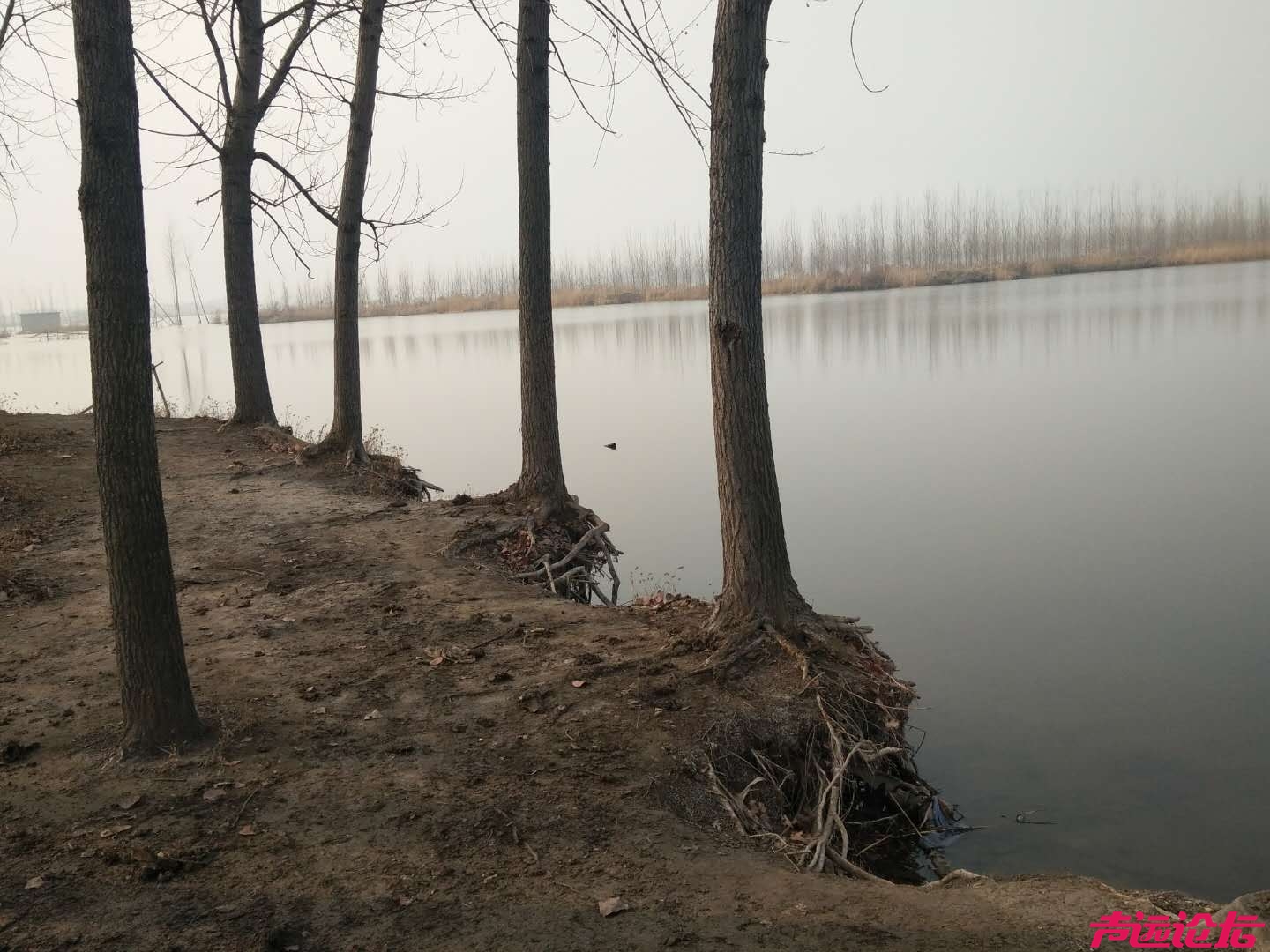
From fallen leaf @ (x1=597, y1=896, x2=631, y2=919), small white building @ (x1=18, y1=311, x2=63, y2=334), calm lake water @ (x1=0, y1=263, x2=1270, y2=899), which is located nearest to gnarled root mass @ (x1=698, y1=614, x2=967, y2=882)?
calm lake water @ (x1=0, y1=263, x2=1270, y2=899)

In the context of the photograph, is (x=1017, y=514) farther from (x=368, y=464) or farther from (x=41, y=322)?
(x=41, y=322)

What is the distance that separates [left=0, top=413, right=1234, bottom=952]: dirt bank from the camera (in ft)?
10.2

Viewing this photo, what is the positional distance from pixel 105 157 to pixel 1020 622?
6.41 metres

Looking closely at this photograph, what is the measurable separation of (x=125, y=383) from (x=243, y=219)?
31.4 ft

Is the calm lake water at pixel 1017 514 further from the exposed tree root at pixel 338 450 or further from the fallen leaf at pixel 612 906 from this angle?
the exposed tree root at pixel 338 450

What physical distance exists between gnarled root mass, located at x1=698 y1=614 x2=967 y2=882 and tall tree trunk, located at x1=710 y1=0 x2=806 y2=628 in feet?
0.94

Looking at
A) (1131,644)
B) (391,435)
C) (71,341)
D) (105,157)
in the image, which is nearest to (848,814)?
(1131,644)

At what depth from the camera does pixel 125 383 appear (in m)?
3.88

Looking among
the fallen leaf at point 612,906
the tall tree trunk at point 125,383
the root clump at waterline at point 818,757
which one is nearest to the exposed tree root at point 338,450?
the root clump at waterline at point 818,757

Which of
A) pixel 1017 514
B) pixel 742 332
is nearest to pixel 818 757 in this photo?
pixel 742 332

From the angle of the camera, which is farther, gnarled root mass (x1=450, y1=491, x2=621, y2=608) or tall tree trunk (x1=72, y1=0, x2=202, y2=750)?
gnarled root mass (x1=450, y1=491, x2=621, y2=608)

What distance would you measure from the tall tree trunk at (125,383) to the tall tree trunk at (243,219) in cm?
882

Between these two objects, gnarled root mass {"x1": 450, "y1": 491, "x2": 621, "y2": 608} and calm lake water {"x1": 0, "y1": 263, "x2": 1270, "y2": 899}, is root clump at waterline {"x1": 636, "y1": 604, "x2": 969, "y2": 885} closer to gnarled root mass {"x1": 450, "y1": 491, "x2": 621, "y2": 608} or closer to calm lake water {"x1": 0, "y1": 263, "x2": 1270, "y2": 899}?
calm lake water {"x1": 0, "y1": 263, "x2": 1270, "y2": 899}

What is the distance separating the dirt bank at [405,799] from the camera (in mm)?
3098
